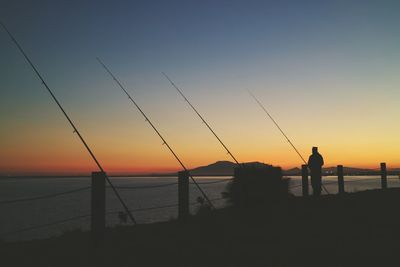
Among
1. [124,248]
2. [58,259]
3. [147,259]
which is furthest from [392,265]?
[58,259]

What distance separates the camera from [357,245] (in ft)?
19.9

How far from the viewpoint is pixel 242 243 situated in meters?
6.50

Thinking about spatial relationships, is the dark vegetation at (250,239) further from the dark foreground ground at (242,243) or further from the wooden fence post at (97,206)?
the wooden fence post at (97,206)

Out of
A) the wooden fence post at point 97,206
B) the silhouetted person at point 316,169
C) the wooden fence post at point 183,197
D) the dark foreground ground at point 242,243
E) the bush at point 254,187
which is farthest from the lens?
the silhouetted person at point 316,169

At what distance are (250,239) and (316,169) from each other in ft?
22.3

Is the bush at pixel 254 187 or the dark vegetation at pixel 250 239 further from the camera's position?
the bush at pixel 254 187

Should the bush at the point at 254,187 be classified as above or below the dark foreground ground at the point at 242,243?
above

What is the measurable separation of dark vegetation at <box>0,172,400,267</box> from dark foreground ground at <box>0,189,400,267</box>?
1cm

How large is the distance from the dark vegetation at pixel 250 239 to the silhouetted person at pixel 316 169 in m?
2.57

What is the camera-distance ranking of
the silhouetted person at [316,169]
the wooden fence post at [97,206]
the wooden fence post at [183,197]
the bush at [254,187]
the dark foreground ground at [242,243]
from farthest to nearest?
the silhouetted person at [316,169] → the bush at [254,187] → the wooden fence post at [183,197] → the wooden fence post at [97,206] → the dark foreground ground at [242,243]

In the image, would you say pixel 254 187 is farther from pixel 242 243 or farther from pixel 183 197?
pixel 242 243

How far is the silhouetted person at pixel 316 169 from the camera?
12.7 metres

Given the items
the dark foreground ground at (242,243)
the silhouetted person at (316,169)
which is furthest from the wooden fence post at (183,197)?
the silhouetted person at (316,169)

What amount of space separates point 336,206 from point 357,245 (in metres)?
4.64
